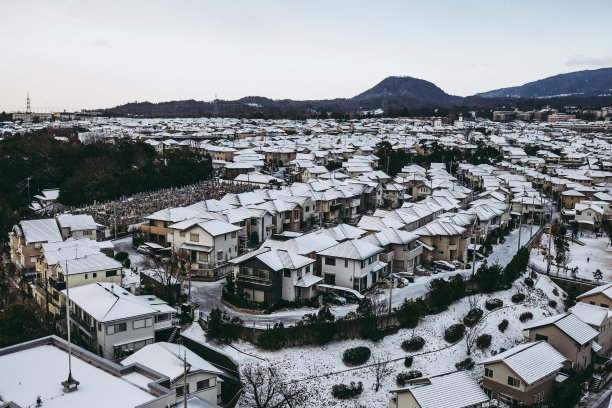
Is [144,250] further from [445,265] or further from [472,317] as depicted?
[472,317]

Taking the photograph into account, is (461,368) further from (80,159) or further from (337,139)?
(337,139)

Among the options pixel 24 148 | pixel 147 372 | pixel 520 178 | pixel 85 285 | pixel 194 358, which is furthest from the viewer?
pixel 520 178

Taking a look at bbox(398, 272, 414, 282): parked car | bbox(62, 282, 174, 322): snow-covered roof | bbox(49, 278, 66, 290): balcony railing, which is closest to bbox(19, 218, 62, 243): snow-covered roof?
bbox(49, 278, 66, 290): balcony railing

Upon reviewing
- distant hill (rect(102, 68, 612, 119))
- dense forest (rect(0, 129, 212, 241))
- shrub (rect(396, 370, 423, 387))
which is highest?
distant hill (rect(102, 68, 612, 119))

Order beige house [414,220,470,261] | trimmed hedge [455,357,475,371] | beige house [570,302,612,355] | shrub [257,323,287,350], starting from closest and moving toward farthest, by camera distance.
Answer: shrub [257,323,287,350], trimmed hedge [455,357,475,371], beige house [570,302,612,355], beige house [414,220,470,261]

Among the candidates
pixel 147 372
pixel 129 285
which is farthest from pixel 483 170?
pixel 147 372

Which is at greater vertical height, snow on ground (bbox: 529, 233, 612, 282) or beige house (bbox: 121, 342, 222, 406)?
beige house (bbox: 121, 342, 222, 406)

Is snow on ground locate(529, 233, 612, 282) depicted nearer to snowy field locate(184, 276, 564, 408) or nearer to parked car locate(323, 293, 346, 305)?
snowy field locate(184, 276, 564, 408)

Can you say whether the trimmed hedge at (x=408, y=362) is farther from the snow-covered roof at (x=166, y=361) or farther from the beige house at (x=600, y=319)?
the beige house at (x=600, y=319)
